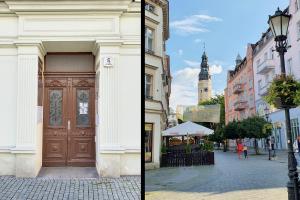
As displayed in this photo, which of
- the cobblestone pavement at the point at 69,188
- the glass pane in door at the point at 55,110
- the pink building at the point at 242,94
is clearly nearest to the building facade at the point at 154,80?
the cobblestone pavement at the point at 69,188

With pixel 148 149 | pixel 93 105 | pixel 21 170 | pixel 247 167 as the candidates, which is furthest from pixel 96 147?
pixel 247 167

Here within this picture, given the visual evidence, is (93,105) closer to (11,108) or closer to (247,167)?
(11,108)

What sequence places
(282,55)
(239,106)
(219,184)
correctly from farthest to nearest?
(239,106), (219,184), (282,55)

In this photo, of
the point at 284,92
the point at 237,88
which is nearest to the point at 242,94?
the point at 237,88

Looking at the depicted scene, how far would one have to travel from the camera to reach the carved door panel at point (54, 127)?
4516mm

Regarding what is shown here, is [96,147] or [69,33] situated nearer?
[69,33]

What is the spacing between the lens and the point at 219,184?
4.73 metres

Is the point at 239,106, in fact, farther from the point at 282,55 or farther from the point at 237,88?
the point at 282,55

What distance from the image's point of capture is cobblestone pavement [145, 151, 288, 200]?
3674 mm

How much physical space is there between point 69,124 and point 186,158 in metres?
2.31

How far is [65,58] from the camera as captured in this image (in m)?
4.52

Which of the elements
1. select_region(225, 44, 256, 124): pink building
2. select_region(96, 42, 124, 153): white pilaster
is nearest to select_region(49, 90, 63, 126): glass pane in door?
select_region(96, 42, 124, 153): white pilaster

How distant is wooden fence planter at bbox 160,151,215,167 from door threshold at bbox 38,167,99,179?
0.73m

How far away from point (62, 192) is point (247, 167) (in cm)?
347
